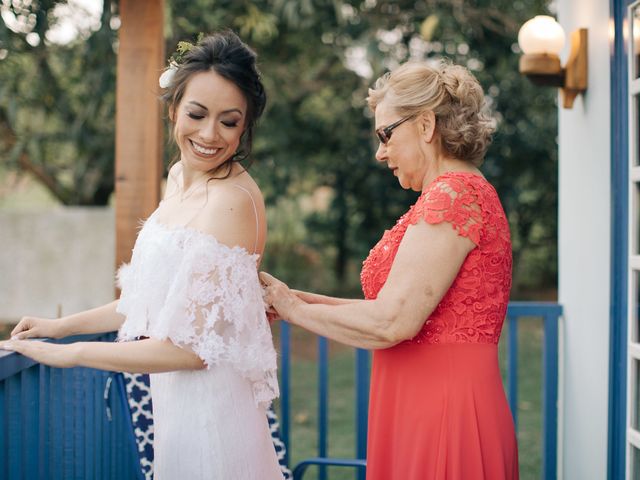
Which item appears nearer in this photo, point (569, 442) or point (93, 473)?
point (93, 473)

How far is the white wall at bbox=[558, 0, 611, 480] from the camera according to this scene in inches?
109

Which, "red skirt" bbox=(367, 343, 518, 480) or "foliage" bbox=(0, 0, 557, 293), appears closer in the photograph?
"red skirt" bbox=(367, 343, 518, 480)

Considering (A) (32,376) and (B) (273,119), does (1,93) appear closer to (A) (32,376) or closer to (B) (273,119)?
(B) (273,119)

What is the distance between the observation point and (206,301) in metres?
1.55

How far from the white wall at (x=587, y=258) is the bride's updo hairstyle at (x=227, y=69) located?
5.09ft

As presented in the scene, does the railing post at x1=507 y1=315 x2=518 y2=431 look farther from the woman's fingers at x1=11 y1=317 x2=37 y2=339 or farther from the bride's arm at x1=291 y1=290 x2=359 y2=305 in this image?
the woman's fingers at x1=11 y1=317 x2=37 y2=339

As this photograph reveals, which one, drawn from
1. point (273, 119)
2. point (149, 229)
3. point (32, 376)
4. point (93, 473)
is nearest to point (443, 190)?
point (149, 229)

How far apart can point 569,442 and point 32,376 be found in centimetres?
221

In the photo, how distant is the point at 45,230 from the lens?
22.2 ft

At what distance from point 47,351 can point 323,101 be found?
25.9ft

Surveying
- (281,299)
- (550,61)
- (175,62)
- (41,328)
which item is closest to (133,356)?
(281,299)

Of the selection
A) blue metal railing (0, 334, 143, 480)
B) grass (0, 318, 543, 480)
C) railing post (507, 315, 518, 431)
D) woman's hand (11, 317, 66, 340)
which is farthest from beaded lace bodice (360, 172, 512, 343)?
grass (0, 318, 543, 480)

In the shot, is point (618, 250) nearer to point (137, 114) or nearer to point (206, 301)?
point (206, 301)

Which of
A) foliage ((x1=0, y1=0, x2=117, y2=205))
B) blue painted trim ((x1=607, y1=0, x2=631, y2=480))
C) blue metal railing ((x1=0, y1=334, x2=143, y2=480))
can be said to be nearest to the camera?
blue metal railing ((x1=0, y1=334, x2=143, y2=480))
